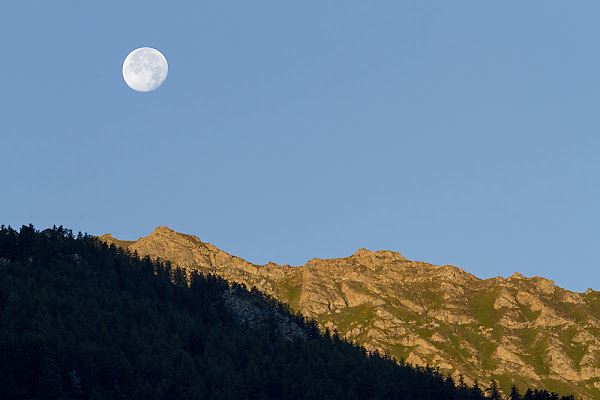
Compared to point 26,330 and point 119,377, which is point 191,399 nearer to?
point 119,377

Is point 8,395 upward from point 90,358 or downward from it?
downward

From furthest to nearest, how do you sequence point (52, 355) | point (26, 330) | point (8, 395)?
1. point (26, 330)
2. point (52, 355)
3. point (8, 395)

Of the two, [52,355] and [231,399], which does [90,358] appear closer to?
[52,355]

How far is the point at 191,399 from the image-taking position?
7657 inches

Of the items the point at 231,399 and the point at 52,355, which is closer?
the point at 52,355

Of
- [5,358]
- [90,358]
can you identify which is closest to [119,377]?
[90,358]

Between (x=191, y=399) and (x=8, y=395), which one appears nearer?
(x=8, y=395)

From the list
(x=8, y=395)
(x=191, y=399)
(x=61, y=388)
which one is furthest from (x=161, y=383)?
(x=8, y=395)

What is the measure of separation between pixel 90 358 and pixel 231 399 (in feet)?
129

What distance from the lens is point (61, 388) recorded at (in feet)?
581

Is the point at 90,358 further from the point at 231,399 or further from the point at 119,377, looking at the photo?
the point at 231,399

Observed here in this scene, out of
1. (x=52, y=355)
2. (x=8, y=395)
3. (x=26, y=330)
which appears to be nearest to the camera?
(x=8, y=395)

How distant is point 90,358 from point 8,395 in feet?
78.6

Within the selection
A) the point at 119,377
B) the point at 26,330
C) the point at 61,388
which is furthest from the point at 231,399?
the point at 26,330
